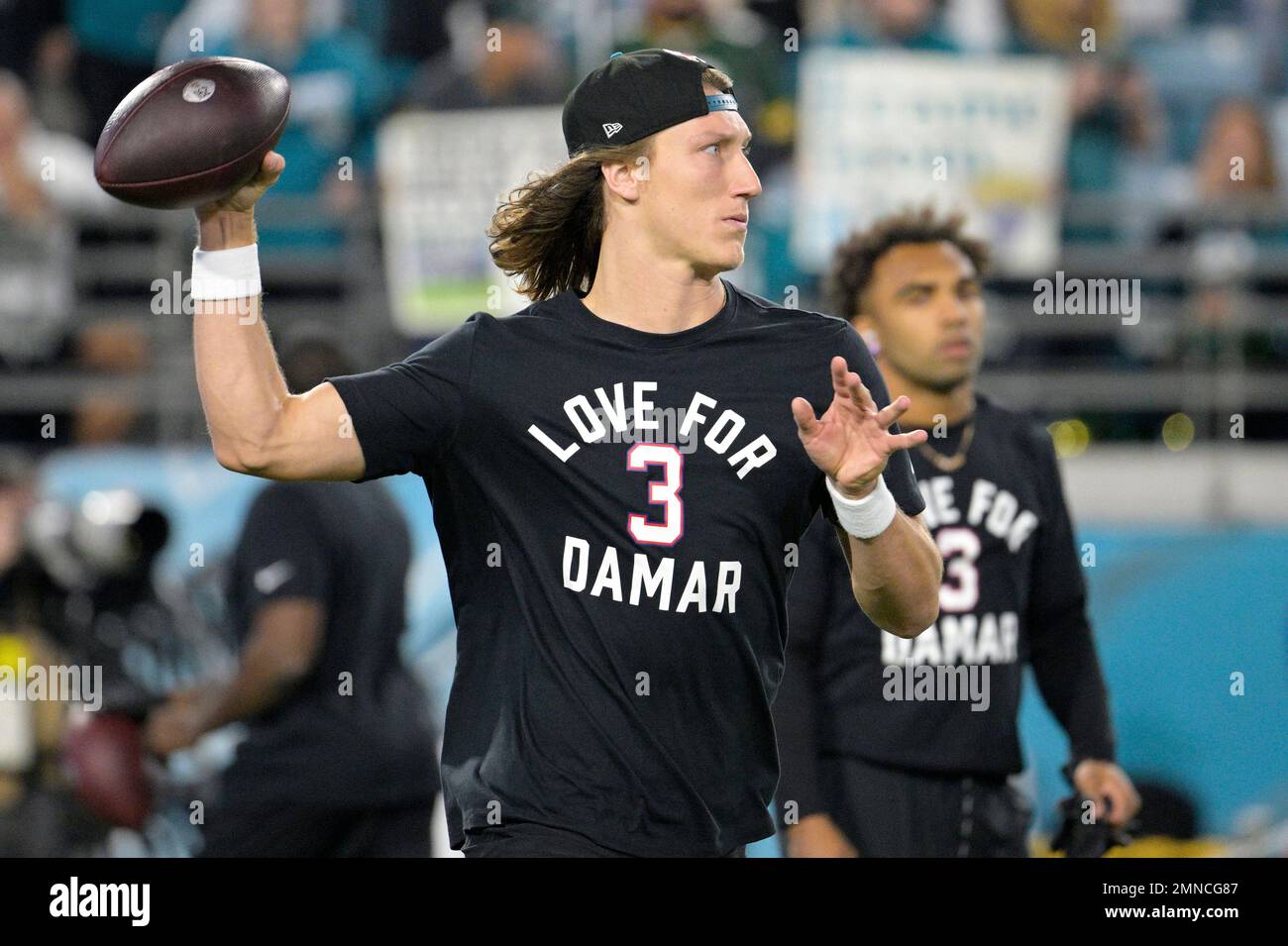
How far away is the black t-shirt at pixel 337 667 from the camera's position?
20.4 feet

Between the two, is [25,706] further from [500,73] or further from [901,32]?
[901,32]

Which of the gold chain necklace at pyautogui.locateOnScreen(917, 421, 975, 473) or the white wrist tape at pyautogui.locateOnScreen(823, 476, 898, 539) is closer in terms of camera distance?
the white wrist tape at pyautogui.locateOnScreen(823, 476, 898, 539)

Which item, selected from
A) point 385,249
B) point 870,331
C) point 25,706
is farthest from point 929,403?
point 25,706

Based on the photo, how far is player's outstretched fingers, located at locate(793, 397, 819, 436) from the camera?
3.62 m

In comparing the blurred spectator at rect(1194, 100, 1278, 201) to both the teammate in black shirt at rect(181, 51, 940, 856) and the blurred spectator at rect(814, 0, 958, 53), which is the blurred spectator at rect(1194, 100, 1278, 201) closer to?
the blurred spectator at rect(814, 0, 958, 53)

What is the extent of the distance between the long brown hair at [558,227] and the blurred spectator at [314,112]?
15.8 ft

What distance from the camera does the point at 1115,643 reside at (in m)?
8.16

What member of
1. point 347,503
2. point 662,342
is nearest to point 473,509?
point 662,342

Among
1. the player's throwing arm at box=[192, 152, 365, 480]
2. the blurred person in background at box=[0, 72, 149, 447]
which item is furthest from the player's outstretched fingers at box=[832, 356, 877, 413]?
the blurred person in background at box=[0, 72, 149, 447]

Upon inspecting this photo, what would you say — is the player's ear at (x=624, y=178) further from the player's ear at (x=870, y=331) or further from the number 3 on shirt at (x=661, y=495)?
the player's ear at (x=870, y=331)

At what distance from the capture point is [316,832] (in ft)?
20.5

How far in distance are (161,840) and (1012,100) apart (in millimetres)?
4921

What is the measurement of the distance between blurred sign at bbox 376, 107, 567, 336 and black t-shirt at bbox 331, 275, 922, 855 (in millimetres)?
4528
